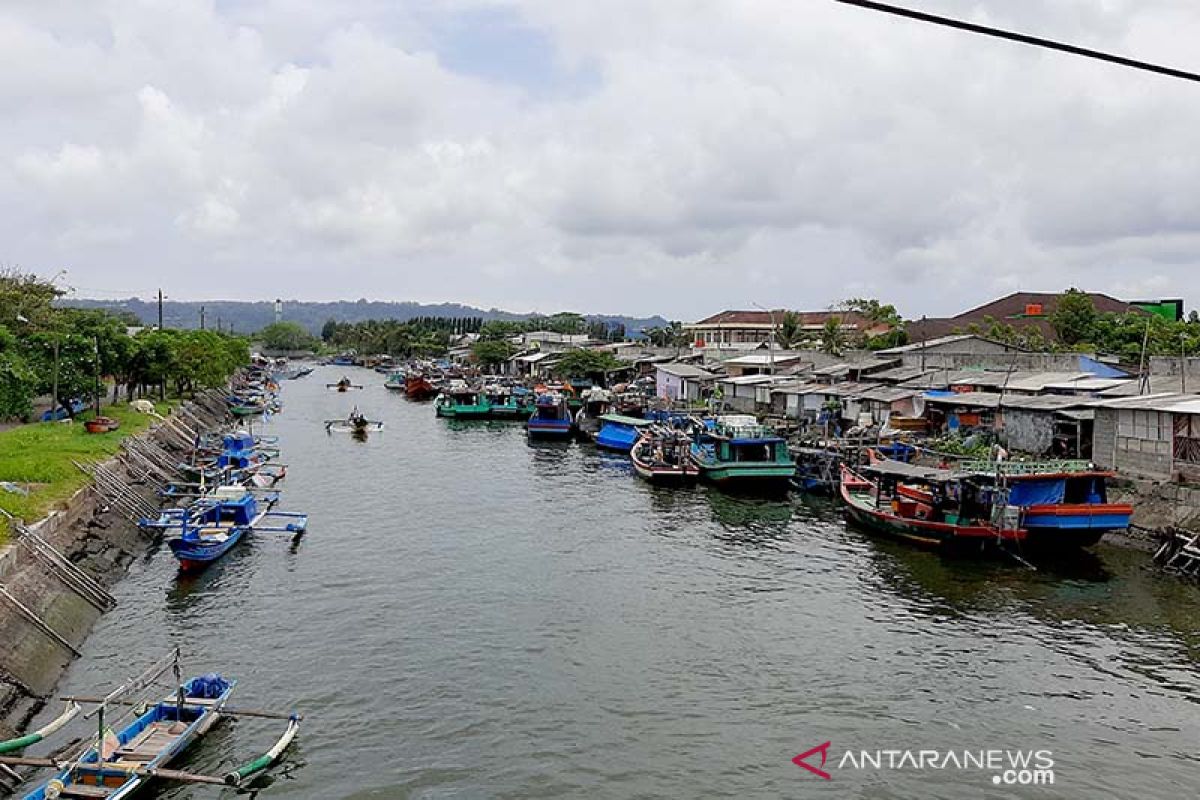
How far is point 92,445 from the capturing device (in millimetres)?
34219

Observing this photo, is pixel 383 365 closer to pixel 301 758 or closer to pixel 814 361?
pixel 814 361

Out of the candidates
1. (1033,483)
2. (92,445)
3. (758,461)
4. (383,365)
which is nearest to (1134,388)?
(1033,483)

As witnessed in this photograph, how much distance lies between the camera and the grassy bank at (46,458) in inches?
947

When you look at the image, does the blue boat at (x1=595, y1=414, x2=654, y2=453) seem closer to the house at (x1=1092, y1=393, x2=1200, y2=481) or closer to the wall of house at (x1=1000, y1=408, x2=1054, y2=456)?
the wall of house at (x1=1000, y1=408, x2=1054, y2=456)

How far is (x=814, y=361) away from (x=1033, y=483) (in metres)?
37.7

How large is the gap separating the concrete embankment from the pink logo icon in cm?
1261

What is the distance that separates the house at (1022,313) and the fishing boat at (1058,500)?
41608 millimetres

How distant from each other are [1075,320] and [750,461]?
32862 mm

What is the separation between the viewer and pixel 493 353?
11469cm

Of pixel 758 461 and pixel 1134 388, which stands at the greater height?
pixel 1134 388

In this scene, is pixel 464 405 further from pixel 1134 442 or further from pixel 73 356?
pixel 1134 442

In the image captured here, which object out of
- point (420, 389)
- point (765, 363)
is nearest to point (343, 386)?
point (420, 389)

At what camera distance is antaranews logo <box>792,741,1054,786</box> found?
15695 millimetres

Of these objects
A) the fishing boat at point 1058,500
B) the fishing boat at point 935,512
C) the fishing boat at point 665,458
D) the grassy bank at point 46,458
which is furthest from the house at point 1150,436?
the grassy bank at point 46,458
